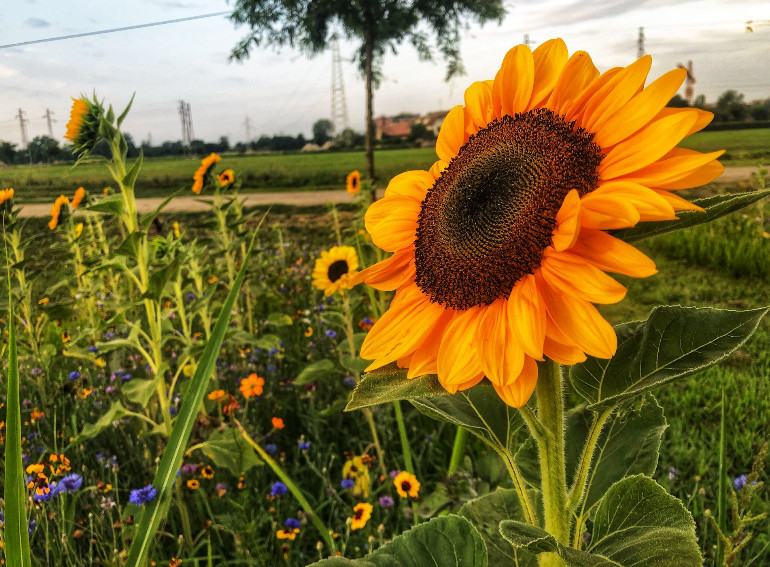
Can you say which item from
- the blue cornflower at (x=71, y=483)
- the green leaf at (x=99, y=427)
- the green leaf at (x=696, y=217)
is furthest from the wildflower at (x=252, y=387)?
the green leaf at (x=696, y=217)

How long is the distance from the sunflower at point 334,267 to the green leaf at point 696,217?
1.91 meters

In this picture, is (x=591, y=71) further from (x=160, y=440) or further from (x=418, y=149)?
(x=418, y=149)

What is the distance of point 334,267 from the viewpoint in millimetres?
2592

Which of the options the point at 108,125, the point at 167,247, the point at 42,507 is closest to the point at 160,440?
the point at 42,507

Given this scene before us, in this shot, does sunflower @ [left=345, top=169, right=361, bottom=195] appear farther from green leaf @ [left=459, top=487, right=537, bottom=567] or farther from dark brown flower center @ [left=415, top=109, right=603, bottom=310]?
dark brown flower center @ [left=415, top=109, right=603, bottom=310]

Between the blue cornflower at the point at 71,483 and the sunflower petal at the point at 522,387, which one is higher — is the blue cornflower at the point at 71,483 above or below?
below

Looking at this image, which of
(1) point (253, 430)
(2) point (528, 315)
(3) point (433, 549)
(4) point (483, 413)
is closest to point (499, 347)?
(2) point (528, 315)

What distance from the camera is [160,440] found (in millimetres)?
2273

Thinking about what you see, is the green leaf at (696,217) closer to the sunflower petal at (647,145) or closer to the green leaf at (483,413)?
the sunflower petal at (647,145)

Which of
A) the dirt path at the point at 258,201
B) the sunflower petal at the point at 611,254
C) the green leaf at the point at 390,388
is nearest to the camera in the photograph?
the sunflower petal at the point at 611,254

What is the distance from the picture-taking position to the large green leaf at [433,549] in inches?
32.7

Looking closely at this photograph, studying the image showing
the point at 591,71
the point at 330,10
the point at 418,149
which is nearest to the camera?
the point at 591,71

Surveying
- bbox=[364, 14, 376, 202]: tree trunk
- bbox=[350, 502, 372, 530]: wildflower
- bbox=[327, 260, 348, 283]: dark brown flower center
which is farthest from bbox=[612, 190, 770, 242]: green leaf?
bbox=[364, 14, 376, 202]: tree trunk

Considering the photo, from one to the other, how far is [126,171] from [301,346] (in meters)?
1.79
